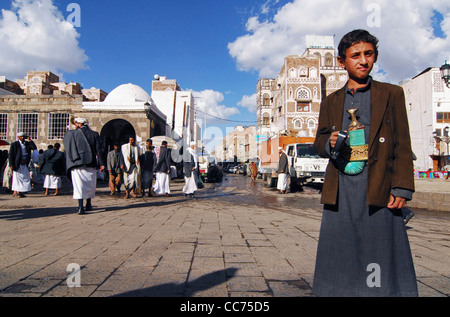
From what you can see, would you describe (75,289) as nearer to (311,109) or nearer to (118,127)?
(118,127)

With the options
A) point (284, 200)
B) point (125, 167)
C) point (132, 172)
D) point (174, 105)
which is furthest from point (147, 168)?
point (174, 105)

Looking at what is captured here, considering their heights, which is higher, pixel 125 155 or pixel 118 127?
pixel 118 127

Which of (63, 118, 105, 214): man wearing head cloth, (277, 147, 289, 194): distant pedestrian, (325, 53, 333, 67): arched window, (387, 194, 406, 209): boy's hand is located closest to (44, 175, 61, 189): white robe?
(63, 118, 105, 214): man wearing head cloth

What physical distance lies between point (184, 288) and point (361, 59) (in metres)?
2.13

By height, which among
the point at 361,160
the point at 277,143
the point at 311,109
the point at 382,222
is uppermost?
the point at 311,109

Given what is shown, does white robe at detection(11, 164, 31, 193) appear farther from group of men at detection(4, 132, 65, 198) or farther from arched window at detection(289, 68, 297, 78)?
arched window at detection(289, 68, 297, 78)

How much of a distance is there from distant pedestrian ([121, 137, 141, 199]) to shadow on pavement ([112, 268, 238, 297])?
7382 mm

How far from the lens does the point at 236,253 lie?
336cm

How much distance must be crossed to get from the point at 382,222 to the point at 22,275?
2874mm

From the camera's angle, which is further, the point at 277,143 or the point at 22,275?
the point at 277,143

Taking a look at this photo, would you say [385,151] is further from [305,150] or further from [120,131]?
[120,131]

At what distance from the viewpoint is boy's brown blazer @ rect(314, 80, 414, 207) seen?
5.69 ft
